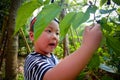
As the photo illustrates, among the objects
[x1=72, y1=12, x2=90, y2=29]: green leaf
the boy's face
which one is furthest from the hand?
the boy's face

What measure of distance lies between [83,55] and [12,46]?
10.3ft

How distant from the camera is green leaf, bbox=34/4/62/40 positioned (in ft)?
1.55

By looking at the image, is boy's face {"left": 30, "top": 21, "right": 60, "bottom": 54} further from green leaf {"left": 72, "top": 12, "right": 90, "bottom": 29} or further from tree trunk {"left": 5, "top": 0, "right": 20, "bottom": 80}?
tree trunk {"left": 5, "top": 0, "right": 20, "bottom": 80}

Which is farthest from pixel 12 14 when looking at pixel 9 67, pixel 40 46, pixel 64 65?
pixel 64 65

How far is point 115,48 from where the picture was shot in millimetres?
569

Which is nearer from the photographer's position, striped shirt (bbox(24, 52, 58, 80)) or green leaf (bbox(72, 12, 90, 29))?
green leaf (bbox(72, 12, 90, 29))

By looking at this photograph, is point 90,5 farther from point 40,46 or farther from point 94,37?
point 40,46

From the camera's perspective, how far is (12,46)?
3.66 meters

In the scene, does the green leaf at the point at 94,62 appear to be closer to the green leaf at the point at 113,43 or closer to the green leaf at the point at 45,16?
the green leaf at the point at 113,43

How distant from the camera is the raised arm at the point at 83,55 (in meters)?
0.61

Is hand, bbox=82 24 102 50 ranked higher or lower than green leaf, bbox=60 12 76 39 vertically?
lower

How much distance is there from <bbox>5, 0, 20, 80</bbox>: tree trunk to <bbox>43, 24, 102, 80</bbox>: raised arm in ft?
9.47

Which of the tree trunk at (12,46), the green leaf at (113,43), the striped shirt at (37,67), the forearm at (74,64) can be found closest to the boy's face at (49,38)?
the striped shirt at (37,67)

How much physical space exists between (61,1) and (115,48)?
158 millimetres
